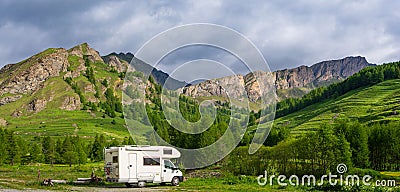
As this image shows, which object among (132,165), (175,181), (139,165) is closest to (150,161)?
(139,165)

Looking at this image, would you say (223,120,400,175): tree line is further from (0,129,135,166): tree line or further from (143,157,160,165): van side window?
(0,129,135,166): tree line

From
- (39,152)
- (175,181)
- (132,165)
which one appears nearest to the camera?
(132,165)

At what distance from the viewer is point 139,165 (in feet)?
112

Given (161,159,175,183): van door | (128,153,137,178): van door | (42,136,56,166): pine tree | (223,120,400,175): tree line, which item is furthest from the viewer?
(42,136,56,166): pine tree

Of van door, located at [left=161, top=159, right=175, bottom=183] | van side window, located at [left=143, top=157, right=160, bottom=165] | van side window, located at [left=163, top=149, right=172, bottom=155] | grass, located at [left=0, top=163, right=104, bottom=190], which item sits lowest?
grass, located at [left=0, top=163, right=104, bottom=190]

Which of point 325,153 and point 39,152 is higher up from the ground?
point 39,152

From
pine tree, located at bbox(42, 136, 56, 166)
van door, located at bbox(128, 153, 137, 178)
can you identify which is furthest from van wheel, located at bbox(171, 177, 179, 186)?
pine tree, located at bbox(42, 136, 56, 166)

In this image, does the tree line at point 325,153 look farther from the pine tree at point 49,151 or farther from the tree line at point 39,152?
the pine tree at point 49,151

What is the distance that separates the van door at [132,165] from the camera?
33.8 metres

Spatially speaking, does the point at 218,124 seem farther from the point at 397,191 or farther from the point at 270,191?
the point at 397,191

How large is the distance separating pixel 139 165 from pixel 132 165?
66 cm

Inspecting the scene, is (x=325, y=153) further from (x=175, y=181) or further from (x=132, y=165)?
(x=132, y=165)

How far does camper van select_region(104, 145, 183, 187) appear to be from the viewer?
110 ft

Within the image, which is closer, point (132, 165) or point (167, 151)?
point (132, 165)
